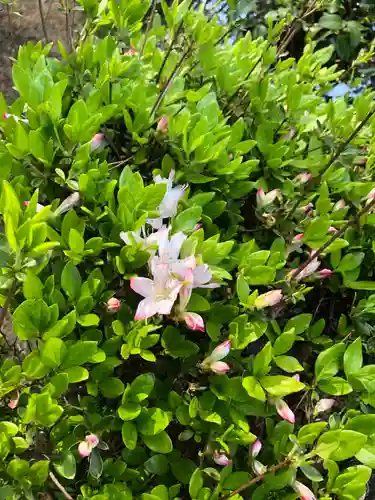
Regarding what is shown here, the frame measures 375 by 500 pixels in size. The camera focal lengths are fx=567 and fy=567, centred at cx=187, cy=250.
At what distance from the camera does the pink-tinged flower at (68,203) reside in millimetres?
1116

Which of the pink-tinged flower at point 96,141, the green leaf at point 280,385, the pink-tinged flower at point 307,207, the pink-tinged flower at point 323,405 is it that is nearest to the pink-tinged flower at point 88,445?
the green leaf at point 280,385

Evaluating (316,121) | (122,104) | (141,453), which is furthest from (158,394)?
(316,121)

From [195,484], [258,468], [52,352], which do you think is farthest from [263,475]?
[52,352]

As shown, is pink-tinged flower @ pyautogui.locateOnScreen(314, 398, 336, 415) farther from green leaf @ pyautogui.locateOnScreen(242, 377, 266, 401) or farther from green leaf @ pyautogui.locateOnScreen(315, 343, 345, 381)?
green leaf @ pyautogui.locateOnScreen(242, 377, 266, 401)

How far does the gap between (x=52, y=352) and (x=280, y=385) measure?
0.45 m

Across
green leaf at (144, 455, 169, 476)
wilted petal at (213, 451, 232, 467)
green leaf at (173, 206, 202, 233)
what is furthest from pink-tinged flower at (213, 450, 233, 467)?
green leaf at (173, 206, 202, 233)

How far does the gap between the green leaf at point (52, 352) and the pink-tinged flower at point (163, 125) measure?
1.94ft

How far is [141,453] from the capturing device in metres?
1.12

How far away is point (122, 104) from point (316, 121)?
584 mm

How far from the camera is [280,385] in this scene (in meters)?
1.11

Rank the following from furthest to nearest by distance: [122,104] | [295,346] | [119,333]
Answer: [295,346] → [122,104] → [119,333]

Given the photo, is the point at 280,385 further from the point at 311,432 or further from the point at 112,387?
the point at 112,387

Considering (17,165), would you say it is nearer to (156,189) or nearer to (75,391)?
(156,189)

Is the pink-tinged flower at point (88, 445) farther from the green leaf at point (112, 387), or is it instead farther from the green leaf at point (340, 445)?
the green leaf at point (340, 445)
